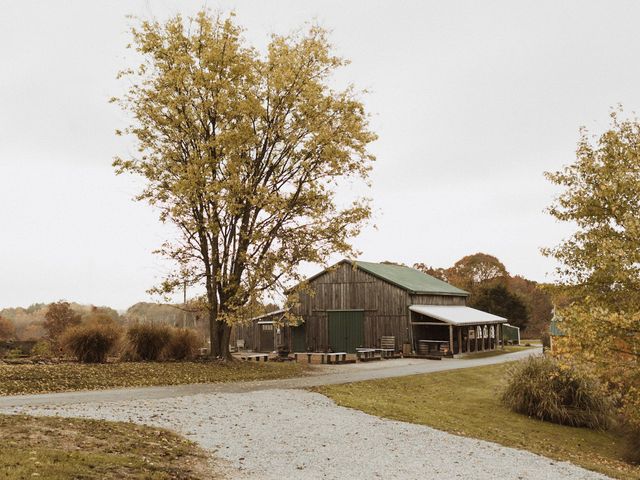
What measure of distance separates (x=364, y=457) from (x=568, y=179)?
10.7m

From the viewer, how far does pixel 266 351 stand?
137 ft

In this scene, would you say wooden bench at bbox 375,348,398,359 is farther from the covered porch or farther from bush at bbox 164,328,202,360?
bush at bbox 164,328,202,360

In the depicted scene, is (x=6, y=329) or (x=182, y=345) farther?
(x=6, y=329)

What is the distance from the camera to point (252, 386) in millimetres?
18297

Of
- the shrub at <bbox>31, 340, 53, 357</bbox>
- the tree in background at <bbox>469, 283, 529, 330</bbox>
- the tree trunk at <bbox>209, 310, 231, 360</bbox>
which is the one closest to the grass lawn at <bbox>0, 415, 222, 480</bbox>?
the tree trunk at <bbox>209, 310, 231, 360</bbox>

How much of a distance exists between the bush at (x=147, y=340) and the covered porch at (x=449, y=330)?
18.0 metres

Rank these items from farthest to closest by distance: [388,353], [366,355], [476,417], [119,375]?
1. [388,353]
2. [366,355]
3. [119,375]
4. [476,417]

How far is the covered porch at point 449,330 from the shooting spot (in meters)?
35.4

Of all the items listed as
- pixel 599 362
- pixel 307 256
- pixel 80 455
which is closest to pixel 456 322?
pixel 307 256

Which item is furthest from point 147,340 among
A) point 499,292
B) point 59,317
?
point 499,292

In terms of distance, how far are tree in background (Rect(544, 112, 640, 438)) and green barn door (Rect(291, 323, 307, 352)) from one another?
26.2 m

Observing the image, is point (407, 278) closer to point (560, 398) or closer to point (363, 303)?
point (363, 303)

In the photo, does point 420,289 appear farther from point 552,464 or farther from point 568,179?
point 552,464

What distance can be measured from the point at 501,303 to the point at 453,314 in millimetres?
25214
